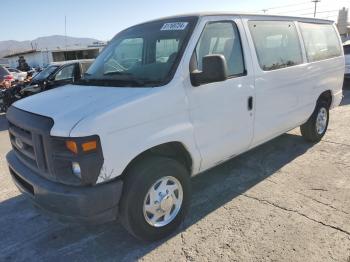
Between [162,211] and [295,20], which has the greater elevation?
[295,20]

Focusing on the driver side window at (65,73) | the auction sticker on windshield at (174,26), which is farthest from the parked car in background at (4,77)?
the auction sticker on windshield at (174,26)

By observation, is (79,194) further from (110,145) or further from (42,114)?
(42,114)

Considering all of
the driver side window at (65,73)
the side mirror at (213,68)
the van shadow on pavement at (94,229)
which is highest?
the side mirror at (213,68)

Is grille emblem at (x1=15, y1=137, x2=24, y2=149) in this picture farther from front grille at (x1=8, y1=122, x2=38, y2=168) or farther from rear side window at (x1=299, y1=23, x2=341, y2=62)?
rear side window at (x1=299, y1=23, x2=341, y2=62)

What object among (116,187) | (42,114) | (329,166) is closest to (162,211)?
(116,187)

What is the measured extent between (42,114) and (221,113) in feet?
5.81

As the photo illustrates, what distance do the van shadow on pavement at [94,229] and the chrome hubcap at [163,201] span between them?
229 millimetres

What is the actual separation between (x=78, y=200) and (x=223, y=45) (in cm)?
225

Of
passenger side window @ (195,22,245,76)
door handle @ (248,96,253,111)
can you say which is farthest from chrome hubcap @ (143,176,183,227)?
door handle @ (248,96,253,111)

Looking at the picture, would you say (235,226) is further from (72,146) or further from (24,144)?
(24,144)

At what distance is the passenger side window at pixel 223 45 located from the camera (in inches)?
141

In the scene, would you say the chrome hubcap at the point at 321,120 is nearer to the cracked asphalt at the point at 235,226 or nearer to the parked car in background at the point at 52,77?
the cracked asphalt at the point at 235,226

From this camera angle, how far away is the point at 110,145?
110 inches

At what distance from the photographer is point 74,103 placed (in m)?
3.10
